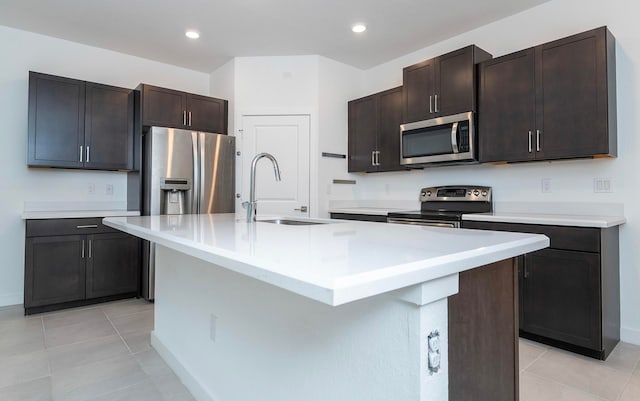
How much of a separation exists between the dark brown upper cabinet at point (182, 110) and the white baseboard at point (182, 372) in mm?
2326

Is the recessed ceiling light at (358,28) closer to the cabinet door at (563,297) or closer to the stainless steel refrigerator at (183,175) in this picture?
the stainless steel refrigerator at (183,175)

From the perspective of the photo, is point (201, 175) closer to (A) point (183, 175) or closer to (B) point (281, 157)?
(A) point (183, 175)

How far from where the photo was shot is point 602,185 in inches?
105

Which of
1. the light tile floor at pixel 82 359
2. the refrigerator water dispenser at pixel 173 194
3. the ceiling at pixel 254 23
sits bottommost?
the light tile floor at pixel 82 359

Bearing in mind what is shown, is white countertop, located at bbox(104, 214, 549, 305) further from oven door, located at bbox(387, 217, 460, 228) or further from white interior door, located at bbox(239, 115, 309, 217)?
white interior door, located at bbox(239, 115, 309, 217)

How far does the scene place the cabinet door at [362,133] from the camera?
416 centimetres

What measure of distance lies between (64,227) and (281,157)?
2.23 meters

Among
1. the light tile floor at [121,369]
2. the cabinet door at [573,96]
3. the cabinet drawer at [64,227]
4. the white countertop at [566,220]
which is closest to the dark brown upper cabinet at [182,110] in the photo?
the cabinet drawer at [64,227]

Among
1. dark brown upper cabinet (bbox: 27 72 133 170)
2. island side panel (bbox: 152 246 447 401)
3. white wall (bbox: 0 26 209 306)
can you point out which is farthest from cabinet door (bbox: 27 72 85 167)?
island side panel (bbox: 152 246 447 401)

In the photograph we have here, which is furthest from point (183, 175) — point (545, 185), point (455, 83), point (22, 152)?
point (545, 185)

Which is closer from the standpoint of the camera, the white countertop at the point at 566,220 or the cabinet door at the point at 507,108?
the white countertop at the point at 566,220

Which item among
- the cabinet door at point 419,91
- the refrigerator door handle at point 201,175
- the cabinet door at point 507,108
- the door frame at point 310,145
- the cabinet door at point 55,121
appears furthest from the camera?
the door frame at point 310,145

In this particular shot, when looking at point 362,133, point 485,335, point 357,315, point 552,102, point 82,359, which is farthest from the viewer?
point 362,133

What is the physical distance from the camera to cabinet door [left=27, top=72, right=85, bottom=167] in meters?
3.30
